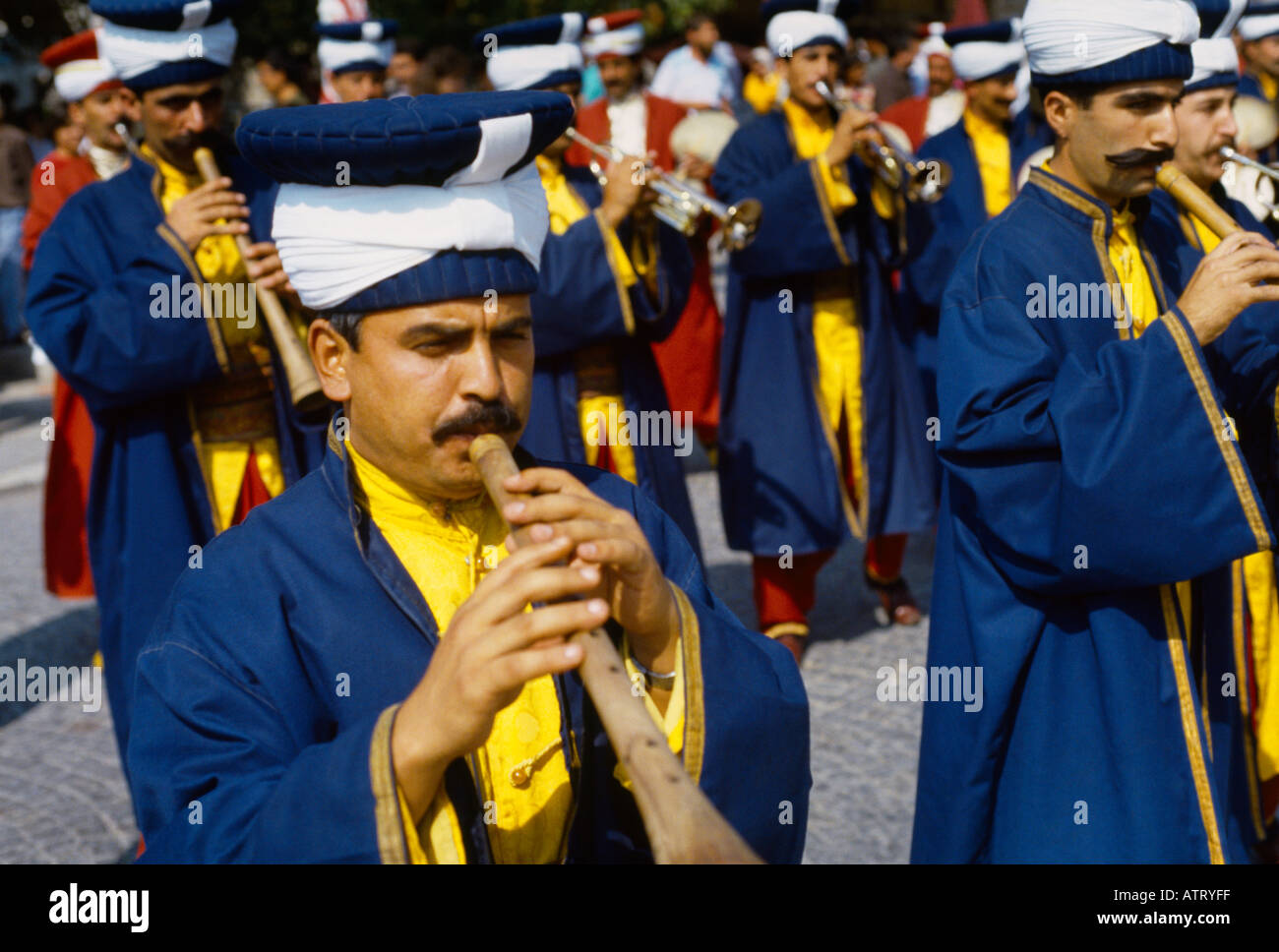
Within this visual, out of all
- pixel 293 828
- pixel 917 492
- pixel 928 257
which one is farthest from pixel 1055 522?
pixel 928 257

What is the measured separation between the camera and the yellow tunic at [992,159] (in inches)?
282

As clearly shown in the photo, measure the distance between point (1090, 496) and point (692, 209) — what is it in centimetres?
287

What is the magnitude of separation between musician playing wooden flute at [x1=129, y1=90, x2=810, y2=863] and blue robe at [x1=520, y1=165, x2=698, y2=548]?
2780 mm

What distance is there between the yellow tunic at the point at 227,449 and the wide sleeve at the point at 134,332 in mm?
98

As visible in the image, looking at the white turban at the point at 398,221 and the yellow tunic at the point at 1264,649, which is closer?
the white turban at the point at 398,221

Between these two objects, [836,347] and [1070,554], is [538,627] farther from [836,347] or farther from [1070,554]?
[836,347]

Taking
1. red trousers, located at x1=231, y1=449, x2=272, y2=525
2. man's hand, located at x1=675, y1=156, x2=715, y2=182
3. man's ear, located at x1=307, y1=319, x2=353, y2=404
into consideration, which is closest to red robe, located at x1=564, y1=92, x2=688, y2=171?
man's hand, located at x1=675, y1=156, x2=715, y2=182

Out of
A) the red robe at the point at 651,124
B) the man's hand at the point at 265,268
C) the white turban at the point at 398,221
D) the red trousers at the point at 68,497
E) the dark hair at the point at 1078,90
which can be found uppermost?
the white turban at the point at 398,221

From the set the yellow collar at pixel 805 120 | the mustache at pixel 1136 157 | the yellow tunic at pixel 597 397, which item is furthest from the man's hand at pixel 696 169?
the mustache at pixel 1136 157

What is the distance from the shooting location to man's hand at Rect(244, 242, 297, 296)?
423 cm

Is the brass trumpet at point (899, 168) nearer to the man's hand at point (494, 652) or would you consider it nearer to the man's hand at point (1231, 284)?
the man's hand at point (1231, 284)

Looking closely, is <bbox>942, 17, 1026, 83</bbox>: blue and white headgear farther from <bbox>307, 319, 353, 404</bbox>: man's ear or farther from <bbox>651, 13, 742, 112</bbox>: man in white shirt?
<bbox>651, 13, 742, 112</bbox>: man in white shirt

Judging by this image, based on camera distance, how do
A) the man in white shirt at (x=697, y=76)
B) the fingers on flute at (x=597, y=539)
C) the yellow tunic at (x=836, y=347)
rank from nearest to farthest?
the fingers on flute at (x=597, y=539) → the yellow tunic at (x=836, y=347) → the man in white shirt at (x=697, y=76)

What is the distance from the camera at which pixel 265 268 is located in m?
4.24
